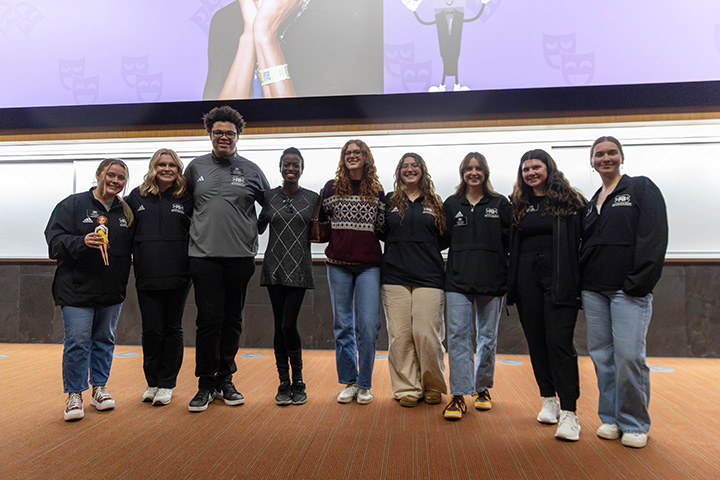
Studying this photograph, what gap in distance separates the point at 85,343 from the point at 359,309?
5.22 feet

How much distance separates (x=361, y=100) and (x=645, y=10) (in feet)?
8.79

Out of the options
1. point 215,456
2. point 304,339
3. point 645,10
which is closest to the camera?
point 215,456

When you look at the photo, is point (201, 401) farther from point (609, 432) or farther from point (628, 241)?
point (628, 241)

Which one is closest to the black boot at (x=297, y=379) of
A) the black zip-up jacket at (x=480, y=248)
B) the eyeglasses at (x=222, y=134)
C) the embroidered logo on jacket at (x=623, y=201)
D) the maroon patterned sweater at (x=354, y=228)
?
the maroon patterned sweater at (x=354, y=228)

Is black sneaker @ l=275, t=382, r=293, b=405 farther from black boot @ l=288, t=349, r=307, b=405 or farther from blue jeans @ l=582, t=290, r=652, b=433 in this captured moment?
blue jeans @ l=582, t=290, r=652, b=433

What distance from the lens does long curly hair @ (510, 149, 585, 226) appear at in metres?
2.18

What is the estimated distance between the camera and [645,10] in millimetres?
3805

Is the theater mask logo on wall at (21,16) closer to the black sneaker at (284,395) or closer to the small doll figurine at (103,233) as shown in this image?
the small doll figurine at (103,233)

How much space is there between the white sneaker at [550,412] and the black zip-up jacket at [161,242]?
7.20 feet

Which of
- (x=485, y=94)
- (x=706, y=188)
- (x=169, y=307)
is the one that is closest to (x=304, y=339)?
(x=169, y=307)

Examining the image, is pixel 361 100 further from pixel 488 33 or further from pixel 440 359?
pixel 440 359

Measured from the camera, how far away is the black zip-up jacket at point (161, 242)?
2496 mm

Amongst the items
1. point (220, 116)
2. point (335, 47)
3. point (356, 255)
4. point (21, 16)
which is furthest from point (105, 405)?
point (21, 16)

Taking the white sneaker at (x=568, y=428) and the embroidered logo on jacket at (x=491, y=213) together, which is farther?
the embroidered logo on jacket at (x=491, y=213)
